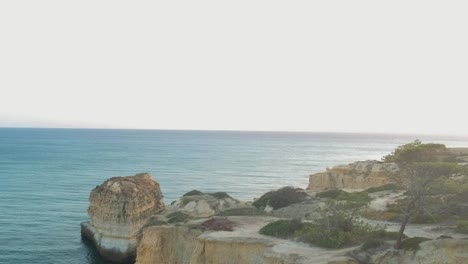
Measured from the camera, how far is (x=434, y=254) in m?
21.2

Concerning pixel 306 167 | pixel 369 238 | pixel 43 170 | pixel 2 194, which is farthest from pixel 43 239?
pixel 306 167

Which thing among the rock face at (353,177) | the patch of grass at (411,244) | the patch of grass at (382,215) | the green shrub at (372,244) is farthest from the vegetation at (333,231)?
the rock face at (353,177)

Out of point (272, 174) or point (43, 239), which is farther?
point (272, 174)

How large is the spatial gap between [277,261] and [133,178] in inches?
1087

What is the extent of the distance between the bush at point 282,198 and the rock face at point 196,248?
15078 mm

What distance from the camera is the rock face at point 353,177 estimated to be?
192 ft

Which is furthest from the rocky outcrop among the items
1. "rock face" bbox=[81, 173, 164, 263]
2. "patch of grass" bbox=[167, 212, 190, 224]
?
"rock face" bbox=[81, 173, 164, 263]

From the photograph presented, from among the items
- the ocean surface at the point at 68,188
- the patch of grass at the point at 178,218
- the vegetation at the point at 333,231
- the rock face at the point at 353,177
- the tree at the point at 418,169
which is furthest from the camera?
the rock face at the point at 353,177

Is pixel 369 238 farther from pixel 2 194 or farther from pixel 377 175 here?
pixel 2 194

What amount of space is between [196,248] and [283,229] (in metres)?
6.00

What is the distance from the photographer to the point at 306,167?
12838 centimetres

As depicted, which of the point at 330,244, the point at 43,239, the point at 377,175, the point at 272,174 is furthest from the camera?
the point at 272,174

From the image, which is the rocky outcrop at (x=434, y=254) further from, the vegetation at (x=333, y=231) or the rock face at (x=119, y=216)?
the rock face at (x=119, y=216)

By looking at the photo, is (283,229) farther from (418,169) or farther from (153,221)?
(153,221)
